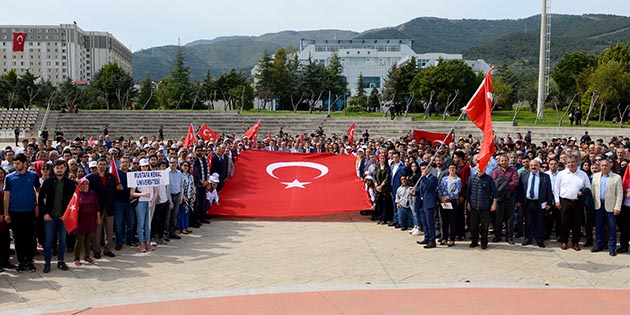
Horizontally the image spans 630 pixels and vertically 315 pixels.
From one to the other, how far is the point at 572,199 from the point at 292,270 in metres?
5.32

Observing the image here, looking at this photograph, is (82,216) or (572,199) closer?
(82,216)

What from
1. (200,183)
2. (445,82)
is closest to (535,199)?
(200,183)

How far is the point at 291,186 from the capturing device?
12078 millimetres

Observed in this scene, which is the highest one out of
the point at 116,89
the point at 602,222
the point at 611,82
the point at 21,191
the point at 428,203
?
the point at 116,89

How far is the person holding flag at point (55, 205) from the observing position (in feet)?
25.9

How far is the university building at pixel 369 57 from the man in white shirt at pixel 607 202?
3143 inches

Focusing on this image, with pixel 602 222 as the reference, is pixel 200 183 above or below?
above

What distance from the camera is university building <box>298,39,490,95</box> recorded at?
9188 centimetres

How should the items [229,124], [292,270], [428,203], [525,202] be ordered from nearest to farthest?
[292,270] → [428,203] → [525,202] → [229,124]

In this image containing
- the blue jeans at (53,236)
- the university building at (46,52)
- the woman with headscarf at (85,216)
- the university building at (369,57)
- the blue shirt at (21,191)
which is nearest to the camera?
the blue shirt at (21,191)

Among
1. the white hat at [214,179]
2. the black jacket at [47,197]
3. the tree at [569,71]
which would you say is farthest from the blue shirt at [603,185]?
the tree at [569,71]

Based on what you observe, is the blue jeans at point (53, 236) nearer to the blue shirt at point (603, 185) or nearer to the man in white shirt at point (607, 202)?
the man in white shirt at point (607, 202)

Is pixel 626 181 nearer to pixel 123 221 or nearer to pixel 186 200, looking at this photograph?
pixel 186 200

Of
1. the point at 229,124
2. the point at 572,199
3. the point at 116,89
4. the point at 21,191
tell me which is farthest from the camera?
the point at 116,89
